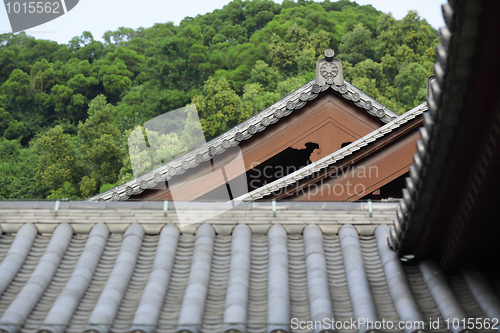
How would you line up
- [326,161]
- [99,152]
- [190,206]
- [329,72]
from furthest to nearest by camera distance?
[99,152] < [329,72] < [326,161] < [190,206]

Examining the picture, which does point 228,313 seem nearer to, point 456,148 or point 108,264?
point 108,264

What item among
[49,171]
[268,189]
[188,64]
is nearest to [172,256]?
[268,189]

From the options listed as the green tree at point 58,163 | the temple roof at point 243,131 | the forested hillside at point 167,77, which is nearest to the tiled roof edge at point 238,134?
the temple roof at point 243,131

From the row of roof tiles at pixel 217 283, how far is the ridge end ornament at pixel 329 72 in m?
4.30

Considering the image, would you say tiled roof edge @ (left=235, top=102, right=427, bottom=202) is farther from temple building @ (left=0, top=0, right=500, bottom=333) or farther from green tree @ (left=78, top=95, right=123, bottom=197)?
green tree @ (left=78, top=95, right=123, bottom=197)

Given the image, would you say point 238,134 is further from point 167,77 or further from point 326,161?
point 167,77

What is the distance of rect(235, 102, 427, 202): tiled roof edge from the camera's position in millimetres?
6379

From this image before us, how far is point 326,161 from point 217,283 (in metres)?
3.49

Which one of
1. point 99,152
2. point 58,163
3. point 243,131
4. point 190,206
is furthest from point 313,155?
point 58,163

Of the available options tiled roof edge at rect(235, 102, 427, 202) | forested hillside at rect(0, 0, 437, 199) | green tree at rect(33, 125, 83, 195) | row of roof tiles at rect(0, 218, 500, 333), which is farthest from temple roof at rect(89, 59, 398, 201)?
green tree at rect(33, 125, 83, 195)

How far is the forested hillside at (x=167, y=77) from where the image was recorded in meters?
29.7

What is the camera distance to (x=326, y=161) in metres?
6.61

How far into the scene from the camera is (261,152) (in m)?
7.91

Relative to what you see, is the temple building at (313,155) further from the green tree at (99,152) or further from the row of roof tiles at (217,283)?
the green tree at (99,152)
